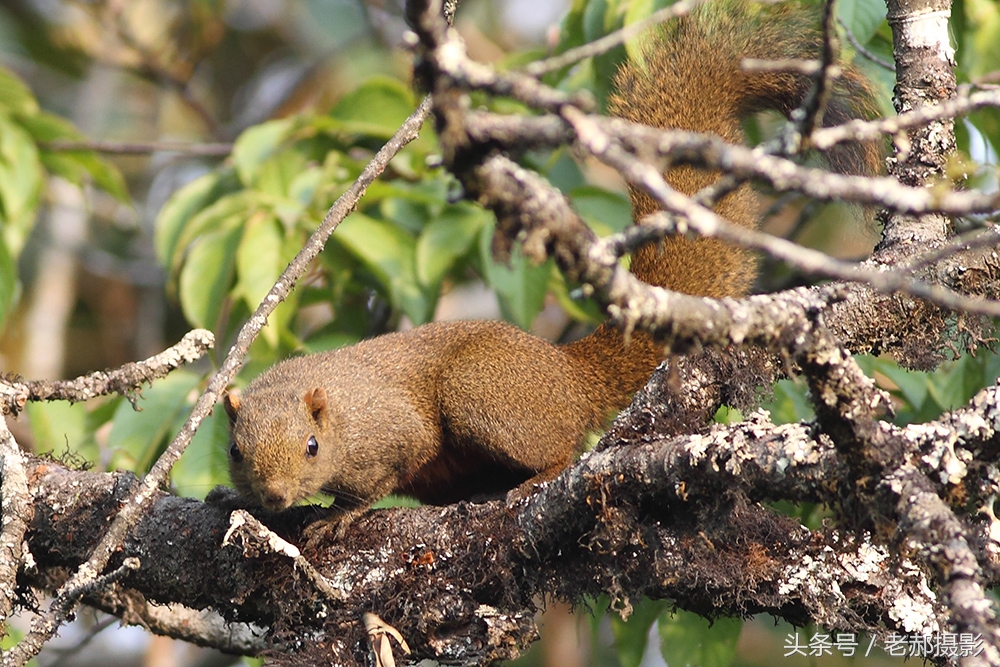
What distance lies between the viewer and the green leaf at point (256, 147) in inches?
157

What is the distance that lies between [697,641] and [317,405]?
1.40m

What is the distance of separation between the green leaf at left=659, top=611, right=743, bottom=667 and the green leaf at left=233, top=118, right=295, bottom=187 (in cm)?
219

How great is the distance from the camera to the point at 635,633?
3.36 m

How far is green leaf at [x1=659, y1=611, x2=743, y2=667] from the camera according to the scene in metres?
3.16

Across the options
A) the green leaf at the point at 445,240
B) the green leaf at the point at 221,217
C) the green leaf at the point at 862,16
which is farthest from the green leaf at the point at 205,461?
the green leaf at the point at 862,16

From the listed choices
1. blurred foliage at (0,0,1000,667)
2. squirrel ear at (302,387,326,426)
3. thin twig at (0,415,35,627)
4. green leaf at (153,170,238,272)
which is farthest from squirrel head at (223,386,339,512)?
green leaf at (153,170,238,272)

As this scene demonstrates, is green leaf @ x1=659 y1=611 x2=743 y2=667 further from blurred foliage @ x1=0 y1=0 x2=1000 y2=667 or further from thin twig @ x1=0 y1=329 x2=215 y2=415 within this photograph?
thin twig @ x1=0 y1=329 x2=215 y2=415

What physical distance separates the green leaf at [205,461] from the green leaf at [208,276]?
0.36 m

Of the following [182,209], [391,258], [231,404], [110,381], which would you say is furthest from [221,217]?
[110,381]

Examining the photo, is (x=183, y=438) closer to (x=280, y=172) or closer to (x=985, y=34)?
(x=280, y=172)

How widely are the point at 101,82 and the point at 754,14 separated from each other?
635 cm

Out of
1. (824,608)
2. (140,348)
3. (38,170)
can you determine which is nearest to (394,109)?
(38,170)

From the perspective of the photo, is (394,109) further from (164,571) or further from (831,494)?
(831,494)

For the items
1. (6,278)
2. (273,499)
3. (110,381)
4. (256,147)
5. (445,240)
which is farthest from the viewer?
(256,147)
